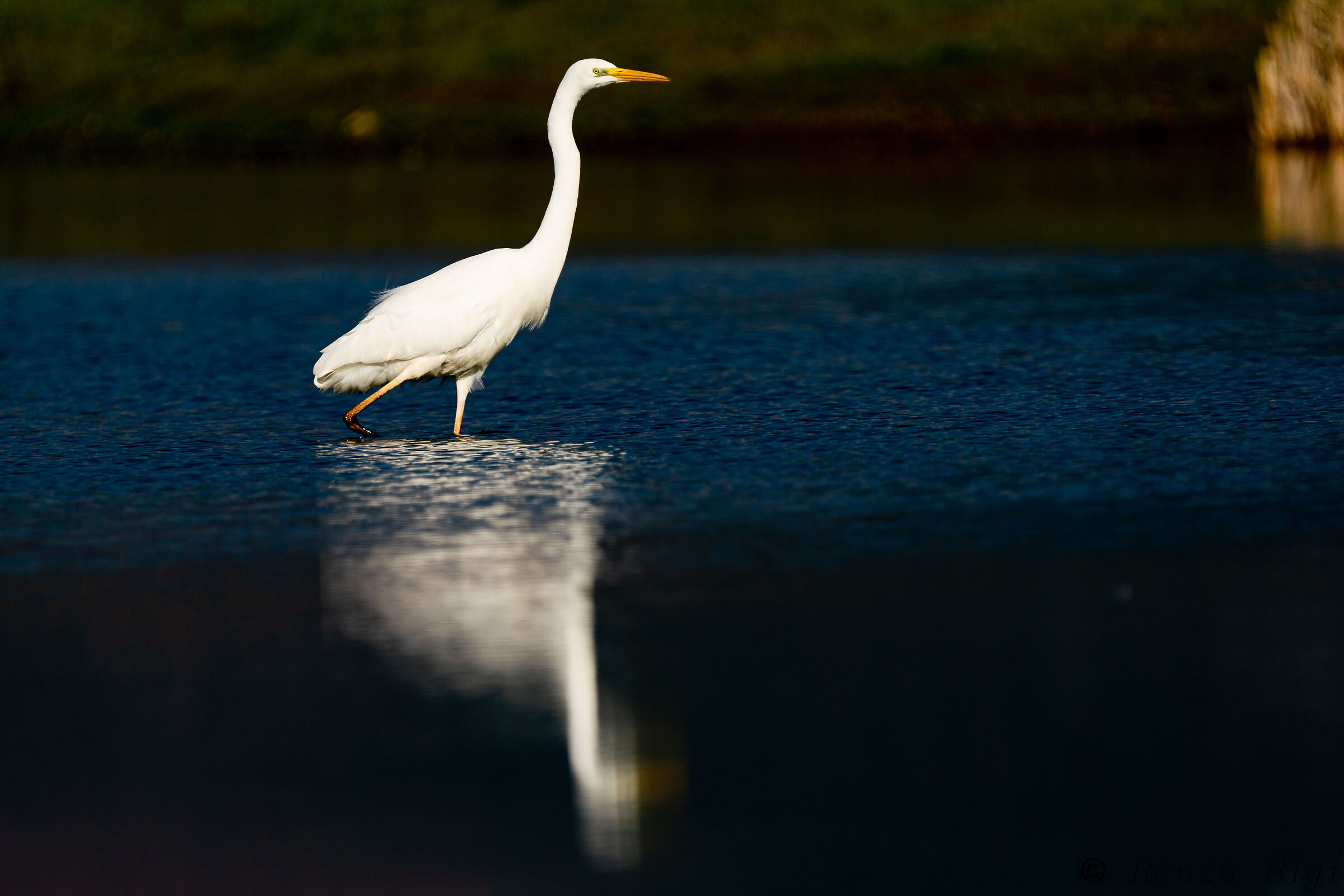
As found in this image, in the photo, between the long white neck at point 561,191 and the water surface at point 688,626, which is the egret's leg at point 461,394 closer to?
the water surface at point 688,626

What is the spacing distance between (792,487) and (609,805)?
4115 mm

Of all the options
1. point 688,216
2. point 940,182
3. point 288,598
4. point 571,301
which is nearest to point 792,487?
point 288,598

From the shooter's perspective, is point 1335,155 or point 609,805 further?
point 1335,155

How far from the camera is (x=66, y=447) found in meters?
11.1

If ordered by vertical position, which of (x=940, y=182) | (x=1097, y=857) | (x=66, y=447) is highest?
(x=940, y=182)

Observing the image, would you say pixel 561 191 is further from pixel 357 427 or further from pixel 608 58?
pixel 608 58

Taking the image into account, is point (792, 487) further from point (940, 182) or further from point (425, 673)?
point (940, 182)

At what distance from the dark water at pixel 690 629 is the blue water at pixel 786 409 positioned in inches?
1.9

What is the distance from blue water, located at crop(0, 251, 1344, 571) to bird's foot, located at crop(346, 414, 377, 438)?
93 millimetres

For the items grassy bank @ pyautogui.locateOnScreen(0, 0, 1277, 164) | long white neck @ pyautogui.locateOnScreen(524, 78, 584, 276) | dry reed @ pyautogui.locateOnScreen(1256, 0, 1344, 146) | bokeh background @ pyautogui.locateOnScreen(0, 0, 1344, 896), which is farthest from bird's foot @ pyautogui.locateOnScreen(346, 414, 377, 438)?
grassy bank @ pyautogui.locateOnScreen(0, 0, 1277, 164)

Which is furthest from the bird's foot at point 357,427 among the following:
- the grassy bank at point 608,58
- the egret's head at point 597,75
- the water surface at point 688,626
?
the grassy bank at point 608,58

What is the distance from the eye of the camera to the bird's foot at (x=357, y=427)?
37.0 feet

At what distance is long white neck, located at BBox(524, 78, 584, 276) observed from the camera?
11.3m

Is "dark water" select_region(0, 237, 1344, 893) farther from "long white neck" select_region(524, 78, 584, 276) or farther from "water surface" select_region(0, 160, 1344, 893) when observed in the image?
"long white neck" select_region(524, 78, 584, 276)
